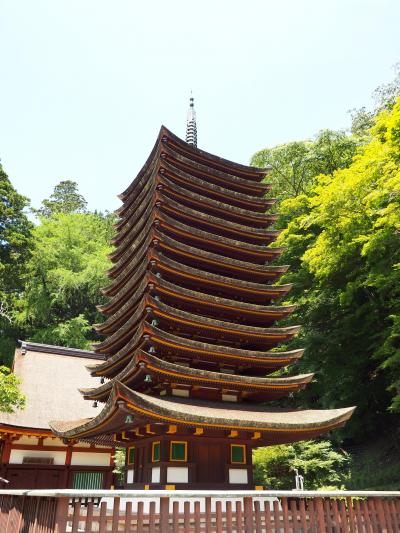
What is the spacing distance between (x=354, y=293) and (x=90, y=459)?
17477 mm

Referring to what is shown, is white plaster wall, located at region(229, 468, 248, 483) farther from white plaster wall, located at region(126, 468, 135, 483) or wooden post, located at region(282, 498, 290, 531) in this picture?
wooden post, located at region(282, 498, 290, 531)

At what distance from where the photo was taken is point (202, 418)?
11789 mm

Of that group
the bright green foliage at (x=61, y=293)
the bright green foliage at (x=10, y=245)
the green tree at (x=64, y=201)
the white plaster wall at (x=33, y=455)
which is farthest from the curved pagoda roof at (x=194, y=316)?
the green tree at (x=64, y=201)

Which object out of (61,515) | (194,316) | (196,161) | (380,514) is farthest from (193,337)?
(61,515)

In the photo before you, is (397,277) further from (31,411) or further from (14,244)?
(14,244)

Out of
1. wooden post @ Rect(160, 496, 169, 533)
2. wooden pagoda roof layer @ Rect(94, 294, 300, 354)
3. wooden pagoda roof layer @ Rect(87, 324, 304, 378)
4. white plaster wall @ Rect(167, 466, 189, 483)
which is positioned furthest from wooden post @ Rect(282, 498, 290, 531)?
wooden pagoda roof layer @ Rect(94, 294, 300, 354)

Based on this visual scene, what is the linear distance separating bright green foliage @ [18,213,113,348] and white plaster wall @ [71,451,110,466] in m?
18.2

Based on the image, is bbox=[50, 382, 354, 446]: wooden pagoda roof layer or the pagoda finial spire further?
the pagoda finial spire

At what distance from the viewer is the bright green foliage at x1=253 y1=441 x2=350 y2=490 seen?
20234mm

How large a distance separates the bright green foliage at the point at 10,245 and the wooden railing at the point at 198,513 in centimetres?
2995

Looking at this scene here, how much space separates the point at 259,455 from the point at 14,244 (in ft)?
87.3

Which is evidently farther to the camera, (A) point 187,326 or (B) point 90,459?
(B) point 90,459

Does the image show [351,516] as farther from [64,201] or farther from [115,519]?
Result: [64,201]

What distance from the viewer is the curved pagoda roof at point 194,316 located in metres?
12.9
